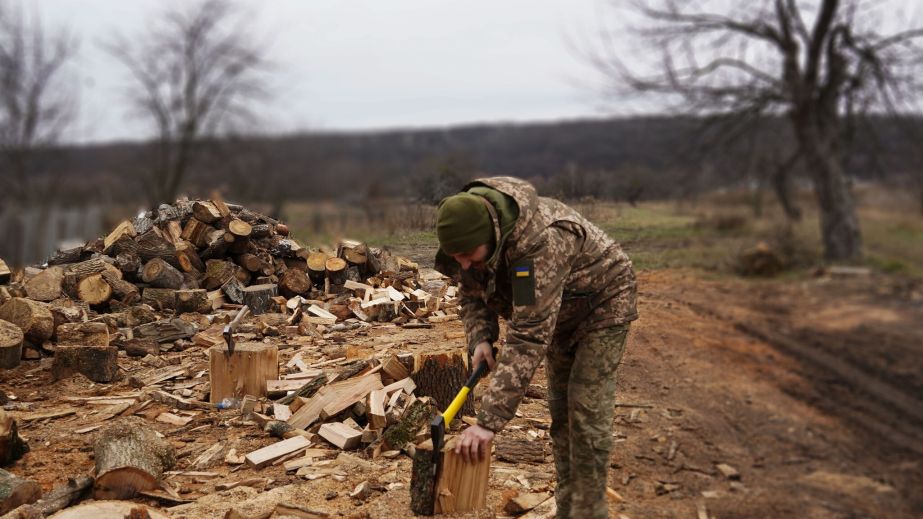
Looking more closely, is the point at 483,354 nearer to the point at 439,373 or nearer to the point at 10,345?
the point at 439,373

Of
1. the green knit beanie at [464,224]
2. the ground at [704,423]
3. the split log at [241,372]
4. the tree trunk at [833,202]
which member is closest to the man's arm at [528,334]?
the green knit beanie at [464,224]

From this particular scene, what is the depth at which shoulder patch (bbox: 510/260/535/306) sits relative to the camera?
8.81 feet

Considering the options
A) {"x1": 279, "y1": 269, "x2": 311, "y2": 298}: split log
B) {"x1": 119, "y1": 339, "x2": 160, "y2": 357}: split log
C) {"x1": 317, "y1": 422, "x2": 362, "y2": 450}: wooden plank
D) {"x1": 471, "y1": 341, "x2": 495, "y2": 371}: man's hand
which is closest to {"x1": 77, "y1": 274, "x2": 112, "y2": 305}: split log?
{"x1": 119, "y1": 339, "x2": 160, "y2": 357}: split log

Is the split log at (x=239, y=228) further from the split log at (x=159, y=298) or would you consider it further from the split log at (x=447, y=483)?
the split log at (x=447, y=483)

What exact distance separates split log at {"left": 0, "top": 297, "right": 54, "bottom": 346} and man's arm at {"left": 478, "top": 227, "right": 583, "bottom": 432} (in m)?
4.49

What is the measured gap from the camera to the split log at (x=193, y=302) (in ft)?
20.9

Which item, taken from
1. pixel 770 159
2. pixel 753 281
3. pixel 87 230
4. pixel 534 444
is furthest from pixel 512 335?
pixel 770 159

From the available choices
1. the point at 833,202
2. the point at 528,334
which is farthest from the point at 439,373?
the point at 833,202

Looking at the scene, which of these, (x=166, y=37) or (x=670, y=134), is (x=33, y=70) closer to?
(x=166, y=37)

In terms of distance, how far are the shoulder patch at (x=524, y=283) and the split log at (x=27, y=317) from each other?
465 cm

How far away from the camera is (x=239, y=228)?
21.7 ft

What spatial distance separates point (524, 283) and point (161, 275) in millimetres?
4829

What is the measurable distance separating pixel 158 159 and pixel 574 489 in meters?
19.5

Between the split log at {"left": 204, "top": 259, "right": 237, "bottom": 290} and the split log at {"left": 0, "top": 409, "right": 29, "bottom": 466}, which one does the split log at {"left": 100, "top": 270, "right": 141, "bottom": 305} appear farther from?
the split log at {"left": 0, "top": 409, "right": 29, "bottom": 466}
